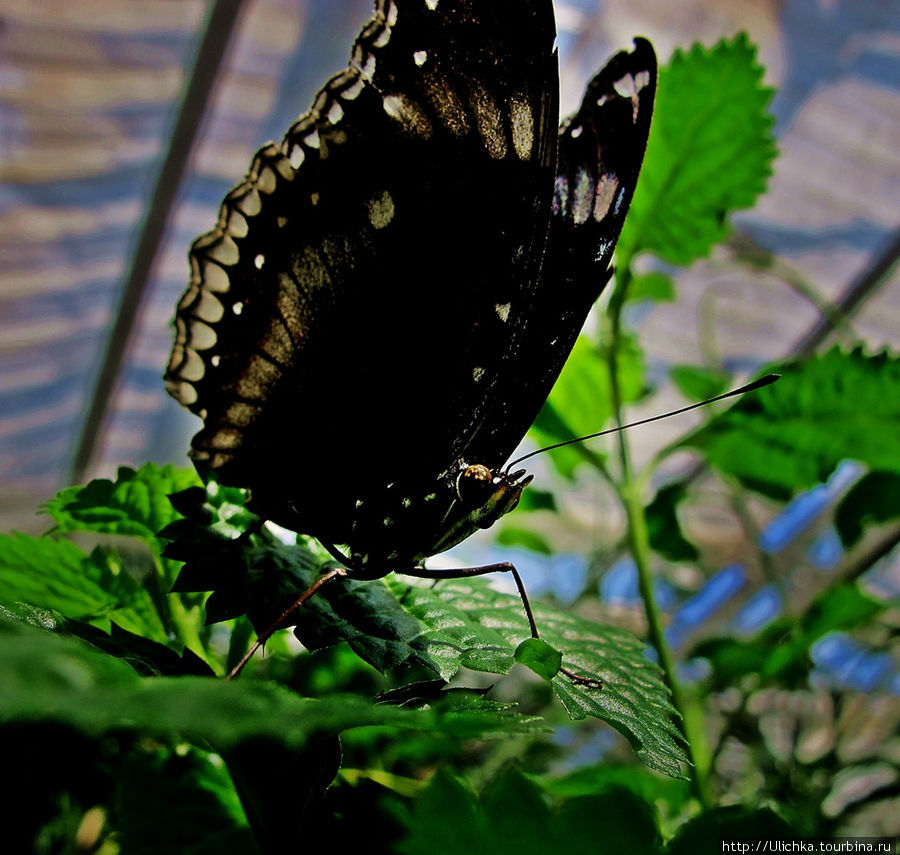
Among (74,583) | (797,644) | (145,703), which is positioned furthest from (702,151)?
(145,703)

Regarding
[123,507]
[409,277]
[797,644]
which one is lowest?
[797,644]

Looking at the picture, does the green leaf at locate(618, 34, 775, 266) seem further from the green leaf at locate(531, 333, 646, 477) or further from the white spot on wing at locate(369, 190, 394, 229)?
the white spot on wing at locate(369, 190, 394, 229)

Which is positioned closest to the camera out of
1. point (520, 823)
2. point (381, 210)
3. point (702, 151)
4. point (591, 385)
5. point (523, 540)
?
point (520, 823)

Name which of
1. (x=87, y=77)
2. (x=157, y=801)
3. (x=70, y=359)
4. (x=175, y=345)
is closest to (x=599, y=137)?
(x=175, y=345)

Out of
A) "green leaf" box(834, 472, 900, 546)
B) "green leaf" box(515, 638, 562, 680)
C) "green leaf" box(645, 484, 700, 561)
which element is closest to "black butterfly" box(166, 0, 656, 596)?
"green leaf" box(515, 638, 562, 680)

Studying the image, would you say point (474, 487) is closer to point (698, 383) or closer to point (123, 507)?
point (123, 507)

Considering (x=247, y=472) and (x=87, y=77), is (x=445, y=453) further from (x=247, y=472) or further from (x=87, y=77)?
(x=87, y=77)
